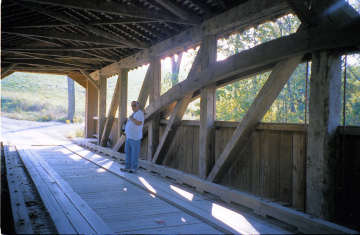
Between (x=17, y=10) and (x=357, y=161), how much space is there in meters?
6.20

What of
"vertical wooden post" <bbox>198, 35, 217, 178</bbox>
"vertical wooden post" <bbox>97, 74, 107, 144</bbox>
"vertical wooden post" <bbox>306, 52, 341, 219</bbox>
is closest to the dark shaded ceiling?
"vertical wooden post" <bbox>198, 35, 217, 178</bbox>

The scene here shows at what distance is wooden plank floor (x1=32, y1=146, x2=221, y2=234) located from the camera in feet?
11.4

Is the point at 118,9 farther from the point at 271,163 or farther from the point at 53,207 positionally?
the point at 271,163

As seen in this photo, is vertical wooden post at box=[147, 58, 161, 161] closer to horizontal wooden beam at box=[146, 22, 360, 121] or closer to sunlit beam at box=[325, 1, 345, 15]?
horizontal wooden beam at box=[146, 22, 360, 121]

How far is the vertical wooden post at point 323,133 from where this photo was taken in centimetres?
353

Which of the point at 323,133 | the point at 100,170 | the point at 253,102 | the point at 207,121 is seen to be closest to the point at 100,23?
the point at 207,121

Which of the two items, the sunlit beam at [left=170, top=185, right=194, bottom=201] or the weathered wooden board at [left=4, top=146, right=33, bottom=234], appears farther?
the sunlit beam at [left=170, top=185, right=194, bottom=201]

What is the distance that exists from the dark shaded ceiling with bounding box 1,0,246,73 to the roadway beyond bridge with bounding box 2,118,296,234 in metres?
2.92

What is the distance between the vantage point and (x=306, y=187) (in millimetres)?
3783

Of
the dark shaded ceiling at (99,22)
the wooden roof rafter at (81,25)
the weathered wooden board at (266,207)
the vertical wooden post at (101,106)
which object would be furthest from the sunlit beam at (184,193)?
the vertical wooden post at (101,106)

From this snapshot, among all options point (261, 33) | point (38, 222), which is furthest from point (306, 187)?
point (261, 33)

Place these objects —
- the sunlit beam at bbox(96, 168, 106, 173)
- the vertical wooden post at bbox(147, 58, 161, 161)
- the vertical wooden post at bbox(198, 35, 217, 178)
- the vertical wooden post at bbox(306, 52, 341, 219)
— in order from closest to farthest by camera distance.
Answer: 1. the vertical wooden post at bbox(306, 52, 341, 219)
2. the vertical wooden post at bbox(198, 35, 217, 178)
3. the sunlit beam at bbox(96, 168, 106, 173)
4. the vertical wooden post at bbox(147, 58, 161, 161)

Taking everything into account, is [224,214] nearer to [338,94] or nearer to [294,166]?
[294,166]

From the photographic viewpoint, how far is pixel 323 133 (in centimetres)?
355
